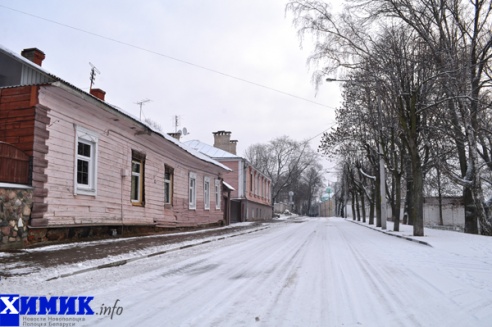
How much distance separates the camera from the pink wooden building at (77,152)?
10.2 meters

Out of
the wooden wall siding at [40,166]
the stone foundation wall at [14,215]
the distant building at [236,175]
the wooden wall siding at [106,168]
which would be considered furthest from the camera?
the distant building at [236,175]

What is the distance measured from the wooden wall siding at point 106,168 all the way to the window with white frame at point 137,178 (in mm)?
211

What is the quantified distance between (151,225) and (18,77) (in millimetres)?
7924

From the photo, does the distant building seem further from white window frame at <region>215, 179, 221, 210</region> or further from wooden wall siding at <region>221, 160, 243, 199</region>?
white window frame at <region>215, 179, 221, 210</region>

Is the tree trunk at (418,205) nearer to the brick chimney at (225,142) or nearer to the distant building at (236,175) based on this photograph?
the distant building at (236,175)

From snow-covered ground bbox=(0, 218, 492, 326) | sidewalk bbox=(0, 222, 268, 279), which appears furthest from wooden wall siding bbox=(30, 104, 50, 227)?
snow-covered ground bbox=(0, 218, 492, 326)

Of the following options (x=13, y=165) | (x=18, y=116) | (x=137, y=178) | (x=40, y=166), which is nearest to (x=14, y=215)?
(x=13, y=165)

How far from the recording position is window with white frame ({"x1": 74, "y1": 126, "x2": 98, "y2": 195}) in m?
11.8

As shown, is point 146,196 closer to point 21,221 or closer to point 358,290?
point 21,221

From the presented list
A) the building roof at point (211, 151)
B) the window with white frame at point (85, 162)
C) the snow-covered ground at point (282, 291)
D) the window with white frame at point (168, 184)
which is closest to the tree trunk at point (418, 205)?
the snow-covered ground at point (282, 291)

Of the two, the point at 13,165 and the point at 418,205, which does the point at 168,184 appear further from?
the point at 418,205

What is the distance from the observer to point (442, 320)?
4.17 metres

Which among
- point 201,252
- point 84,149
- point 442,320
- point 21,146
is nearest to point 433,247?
point 201,252

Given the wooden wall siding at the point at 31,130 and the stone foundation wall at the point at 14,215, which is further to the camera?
the wooden wall siding at the point at 31,130
